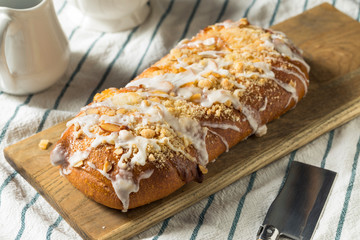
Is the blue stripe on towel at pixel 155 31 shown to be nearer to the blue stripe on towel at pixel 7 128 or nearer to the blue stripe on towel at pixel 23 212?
the blue stripe on towel at pixel 7 128

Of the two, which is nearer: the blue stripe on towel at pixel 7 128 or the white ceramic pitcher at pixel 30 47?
the blue stripe on towel at pixel 7 128

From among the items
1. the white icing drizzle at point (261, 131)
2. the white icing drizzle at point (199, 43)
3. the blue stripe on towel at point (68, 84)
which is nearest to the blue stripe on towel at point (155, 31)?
the blue stripe on towel at point (68, 84)

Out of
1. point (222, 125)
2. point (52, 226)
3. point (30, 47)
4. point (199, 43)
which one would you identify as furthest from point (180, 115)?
point (30, 47)

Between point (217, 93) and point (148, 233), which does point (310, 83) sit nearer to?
point (217, 93)

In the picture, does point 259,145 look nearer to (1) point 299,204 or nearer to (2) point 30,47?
(1) point 299,204

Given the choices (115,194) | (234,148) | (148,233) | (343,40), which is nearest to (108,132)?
(115,194)

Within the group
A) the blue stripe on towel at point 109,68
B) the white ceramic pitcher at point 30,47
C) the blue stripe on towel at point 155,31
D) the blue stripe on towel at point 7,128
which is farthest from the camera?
the blue stripe on towel at point 155,31

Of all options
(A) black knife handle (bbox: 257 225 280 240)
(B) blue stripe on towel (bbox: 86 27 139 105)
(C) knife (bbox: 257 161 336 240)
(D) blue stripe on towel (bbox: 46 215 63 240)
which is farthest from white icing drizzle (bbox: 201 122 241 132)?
(B) blue stripe on towel (bbox: 86 27 139 105)
